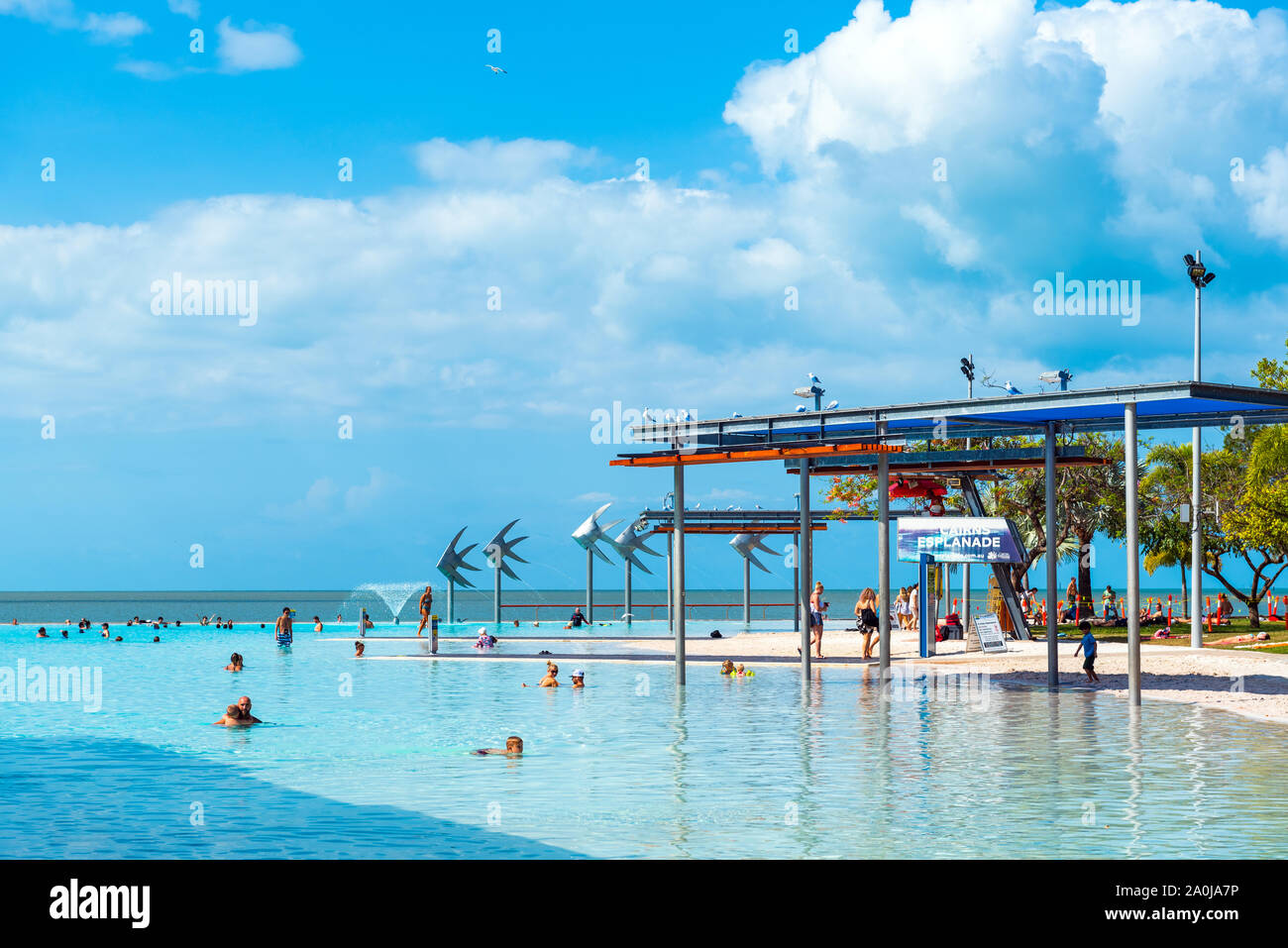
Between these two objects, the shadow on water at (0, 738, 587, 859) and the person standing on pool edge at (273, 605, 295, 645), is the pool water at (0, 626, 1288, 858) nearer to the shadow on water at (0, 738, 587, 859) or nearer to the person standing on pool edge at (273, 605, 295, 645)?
the shadow on water at (0, 738, 587, 859)

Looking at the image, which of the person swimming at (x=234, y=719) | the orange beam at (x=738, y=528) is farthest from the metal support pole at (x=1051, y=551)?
the orange beam at (x=738, y=528)

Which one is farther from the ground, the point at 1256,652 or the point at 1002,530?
the point at 1002,530

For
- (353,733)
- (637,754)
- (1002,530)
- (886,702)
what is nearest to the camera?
(637,754)

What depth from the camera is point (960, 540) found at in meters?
31.3

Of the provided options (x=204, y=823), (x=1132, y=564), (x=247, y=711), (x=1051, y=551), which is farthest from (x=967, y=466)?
(x=204, y=823)

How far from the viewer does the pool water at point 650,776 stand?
1255cm

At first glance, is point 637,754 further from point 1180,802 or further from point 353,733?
point 1180,802

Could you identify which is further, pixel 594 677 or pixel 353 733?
pixel 594 677

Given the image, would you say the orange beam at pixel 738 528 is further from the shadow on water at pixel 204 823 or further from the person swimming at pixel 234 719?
the shadow on water at pixel 204 823

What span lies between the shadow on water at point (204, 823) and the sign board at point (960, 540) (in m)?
16.5

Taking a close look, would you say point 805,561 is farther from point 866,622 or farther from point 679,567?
point 866,622

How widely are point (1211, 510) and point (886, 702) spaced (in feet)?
101

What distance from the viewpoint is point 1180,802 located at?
14.1m
